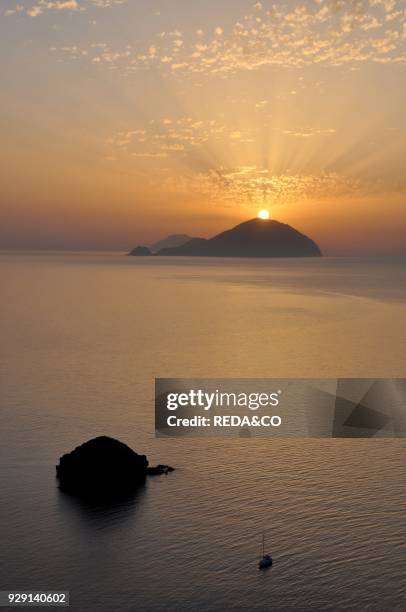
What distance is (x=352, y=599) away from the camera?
4641 cm

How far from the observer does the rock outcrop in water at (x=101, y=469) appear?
2618 inches

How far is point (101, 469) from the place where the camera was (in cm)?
6769

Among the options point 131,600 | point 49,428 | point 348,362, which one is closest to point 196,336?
point 348,362

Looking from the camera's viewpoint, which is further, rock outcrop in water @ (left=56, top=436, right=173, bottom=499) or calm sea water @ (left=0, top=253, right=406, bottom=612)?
rock outcrop in water @ (left=56, top=436, right=173, bottom=499)

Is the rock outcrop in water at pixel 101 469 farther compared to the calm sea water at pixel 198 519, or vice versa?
the rock outcrop in water at pixel 101 469

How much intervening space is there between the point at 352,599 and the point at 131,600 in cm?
1634

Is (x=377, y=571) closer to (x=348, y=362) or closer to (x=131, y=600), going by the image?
(x=131, y=600)

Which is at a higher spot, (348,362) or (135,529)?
(348,362)

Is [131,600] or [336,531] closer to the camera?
[131,600]

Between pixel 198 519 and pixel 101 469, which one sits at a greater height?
pixel 101 469

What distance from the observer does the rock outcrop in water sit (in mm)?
66500

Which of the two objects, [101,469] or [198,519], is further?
[101,469]

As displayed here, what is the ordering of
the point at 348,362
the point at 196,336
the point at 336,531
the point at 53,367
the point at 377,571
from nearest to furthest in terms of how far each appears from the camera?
1. the point at 377,571
2. the point at 336,531
3. the point at 53,367
4. the point at 348,362
5. the point at 196,336

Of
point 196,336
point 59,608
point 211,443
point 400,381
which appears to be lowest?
point 59,608
